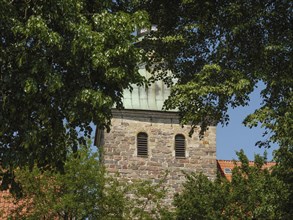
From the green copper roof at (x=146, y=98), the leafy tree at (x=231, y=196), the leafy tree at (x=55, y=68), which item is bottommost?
the leafy tree at (x=231, y=196)

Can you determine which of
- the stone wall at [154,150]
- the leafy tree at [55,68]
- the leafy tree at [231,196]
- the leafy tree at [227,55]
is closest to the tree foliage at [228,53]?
the leafy tree at [227,55]

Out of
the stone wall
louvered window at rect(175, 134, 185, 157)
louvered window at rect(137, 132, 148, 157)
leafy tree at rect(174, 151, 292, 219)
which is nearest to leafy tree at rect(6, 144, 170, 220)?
leafy tree at rect(174, 151, 292, 219)

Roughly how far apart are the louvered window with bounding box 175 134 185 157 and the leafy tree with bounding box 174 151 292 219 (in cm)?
705

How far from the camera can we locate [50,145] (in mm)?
10648

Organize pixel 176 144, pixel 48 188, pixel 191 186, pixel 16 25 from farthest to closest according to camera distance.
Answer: pixel 176 144 < pixel 191 186 < pixel 48 188 < pixel 16 25

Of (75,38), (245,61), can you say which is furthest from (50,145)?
(245,61)

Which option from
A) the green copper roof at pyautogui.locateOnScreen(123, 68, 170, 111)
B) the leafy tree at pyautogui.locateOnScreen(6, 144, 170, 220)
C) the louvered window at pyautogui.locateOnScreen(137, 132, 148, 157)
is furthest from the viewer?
the green copper roof at pyautogui.locateOnScreen(123, 68, 170, 111)

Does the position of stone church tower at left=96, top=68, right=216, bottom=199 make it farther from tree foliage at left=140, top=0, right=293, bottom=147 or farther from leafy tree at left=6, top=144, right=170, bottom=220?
tree foliage at left=140, top=0, right=293, bottom=147

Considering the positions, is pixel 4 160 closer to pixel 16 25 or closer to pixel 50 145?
pixel 50 145

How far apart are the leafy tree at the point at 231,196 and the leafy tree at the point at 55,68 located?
9938 mm

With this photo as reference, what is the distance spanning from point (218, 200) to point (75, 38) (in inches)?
497

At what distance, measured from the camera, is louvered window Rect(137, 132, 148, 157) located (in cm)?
2995

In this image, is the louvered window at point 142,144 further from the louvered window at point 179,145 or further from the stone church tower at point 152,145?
the louvered window at point 179,145

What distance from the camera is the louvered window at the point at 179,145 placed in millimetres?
30286
